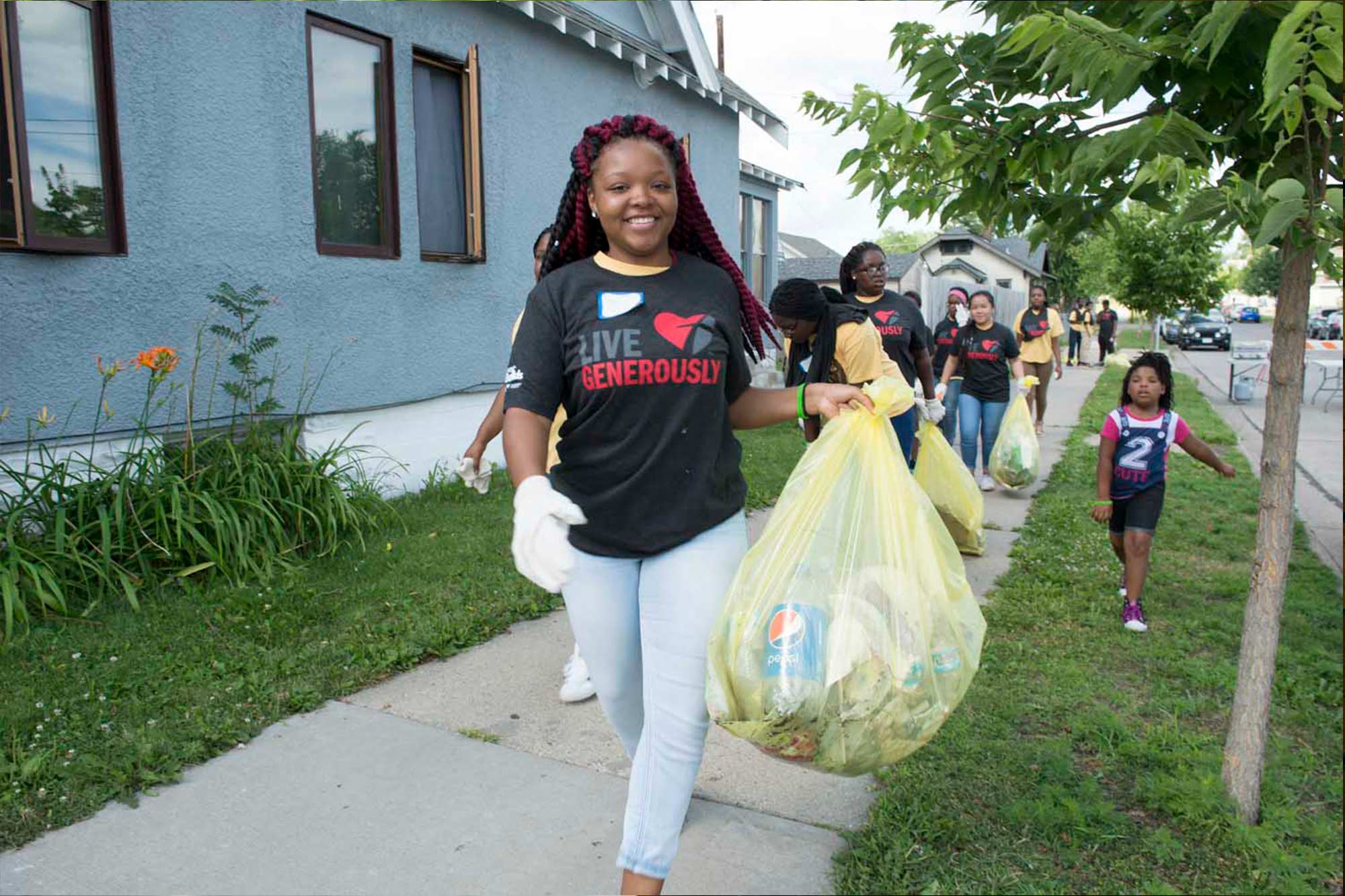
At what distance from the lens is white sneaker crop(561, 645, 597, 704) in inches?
155

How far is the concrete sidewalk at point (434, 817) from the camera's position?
270 centimetres

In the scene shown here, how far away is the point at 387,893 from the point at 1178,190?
8.49 feet

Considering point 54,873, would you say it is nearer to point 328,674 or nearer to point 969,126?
point 328,674

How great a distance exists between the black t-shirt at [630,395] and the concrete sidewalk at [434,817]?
986 mm

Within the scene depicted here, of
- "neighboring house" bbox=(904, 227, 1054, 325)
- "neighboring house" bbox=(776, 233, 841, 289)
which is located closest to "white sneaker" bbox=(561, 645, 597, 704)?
"neighboring house" bbox=(776, 233, 841, 289)

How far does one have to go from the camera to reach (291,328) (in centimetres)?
644

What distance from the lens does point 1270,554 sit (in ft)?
9.55

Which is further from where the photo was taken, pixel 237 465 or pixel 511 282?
pixel 511 282

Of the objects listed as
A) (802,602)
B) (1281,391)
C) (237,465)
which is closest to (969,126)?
(1281,391)

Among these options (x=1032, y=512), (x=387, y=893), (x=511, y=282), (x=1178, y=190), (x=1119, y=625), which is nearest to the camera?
(x=1178, y=190)

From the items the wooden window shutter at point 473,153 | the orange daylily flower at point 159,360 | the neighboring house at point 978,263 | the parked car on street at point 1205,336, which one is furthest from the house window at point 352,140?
the parked car on street at point 1205,336

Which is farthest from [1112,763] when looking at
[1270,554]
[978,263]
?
[978,263]

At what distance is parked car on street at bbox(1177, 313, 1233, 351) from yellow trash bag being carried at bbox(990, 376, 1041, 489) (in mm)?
35670

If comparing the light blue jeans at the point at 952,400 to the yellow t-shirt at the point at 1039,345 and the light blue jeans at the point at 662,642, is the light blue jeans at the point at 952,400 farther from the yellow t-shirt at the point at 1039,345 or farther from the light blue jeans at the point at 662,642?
the light blue jeans at the point at 662,642
